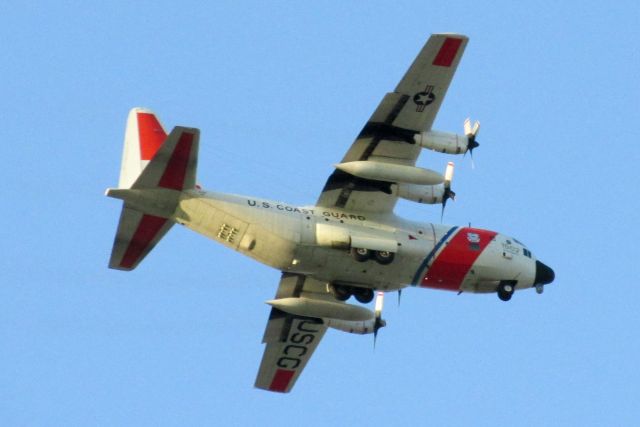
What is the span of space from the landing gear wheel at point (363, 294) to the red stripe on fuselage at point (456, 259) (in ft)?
4.83

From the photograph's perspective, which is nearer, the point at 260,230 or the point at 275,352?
the point at 260,230

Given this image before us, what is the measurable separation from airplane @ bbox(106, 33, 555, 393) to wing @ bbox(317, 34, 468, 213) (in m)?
0.03

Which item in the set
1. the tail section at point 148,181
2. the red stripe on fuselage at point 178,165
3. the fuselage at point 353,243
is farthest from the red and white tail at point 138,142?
the fuselage at point 353,243

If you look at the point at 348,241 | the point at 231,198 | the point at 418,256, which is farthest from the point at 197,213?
the point at 418,256

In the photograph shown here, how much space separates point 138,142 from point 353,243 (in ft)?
22.1

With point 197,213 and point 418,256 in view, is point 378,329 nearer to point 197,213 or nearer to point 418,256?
point 418,256

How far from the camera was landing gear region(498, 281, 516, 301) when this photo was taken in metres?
39.3

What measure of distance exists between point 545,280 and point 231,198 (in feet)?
32.7

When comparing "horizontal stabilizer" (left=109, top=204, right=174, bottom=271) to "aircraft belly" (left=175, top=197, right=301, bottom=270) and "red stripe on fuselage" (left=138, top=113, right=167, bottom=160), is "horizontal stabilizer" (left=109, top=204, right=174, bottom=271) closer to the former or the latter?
"aircraft belly" (left=175, top=197, right=301, bottom=270)

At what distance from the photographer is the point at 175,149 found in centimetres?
3403

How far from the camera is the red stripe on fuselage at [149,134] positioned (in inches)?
1499

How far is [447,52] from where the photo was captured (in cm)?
3466

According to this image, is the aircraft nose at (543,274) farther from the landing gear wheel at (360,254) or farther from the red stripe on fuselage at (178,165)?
the red stripe on fuselage at (178,165)

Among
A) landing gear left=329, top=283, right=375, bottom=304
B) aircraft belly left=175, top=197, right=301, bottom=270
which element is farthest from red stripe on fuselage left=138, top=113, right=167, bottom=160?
landing gear left=329, top=283, right=375, bottom=304
